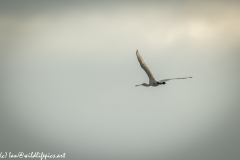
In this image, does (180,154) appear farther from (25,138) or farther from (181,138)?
(25,138)

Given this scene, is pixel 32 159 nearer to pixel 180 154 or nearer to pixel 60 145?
pixel 60 145

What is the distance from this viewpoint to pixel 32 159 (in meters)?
80.9

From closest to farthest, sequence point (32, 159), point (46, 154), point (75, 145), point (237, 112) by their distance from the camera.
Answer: point (32, 159) < point (46, 154) < point (75, 145) < point (237, 112)

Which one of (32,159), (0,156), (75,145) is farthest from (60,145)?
(0,156)

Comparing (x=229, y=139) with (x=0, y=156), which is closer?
(x=0, y=156)

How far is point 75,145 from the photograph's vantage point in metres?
102

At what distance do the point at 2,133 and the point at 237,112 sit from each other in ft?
207

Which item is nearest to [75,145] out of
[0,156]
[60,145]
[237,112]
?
[60,145]

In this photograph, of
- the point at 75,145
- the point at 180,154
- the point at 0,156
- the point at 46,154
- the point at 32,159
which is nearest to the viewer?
the point at 0,156

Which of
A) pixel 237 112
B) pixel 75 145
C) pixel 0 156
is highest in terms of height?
pixel 237 112

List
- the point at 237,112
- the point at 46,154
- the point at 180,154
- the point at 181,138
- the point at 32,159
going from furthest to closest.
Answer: the point at 237,112, the point at 181,138, the point at 180,154, the point at 46,154, the point at 32,159

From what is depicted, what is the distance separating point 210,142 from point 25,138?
40.3 metres

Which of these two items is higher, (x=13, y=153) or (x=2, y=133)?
(x=2, y=133)

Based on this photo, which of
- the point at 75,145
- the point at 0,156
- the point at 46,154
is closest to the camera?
the point at 0,156
